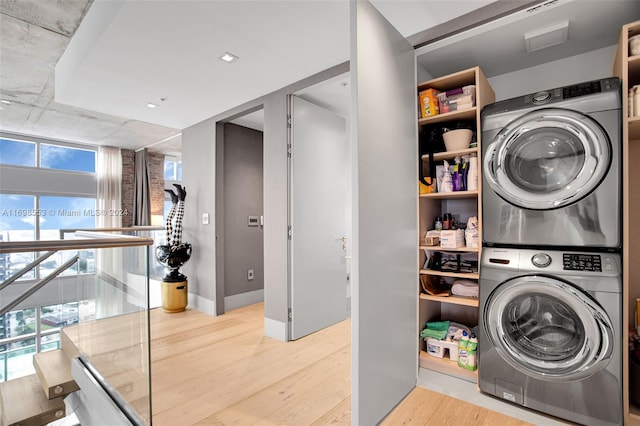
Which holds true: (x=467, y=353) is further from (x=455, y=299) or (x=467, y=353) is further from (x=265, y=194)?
(x=265, y=194)

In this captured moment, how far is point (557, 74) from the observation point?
233 centimetres

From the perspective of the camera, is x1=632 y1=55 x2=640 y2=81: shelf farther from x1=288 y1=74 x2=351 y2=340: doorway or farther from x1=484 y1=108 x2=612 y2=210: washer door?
x1=288 y1=74 x2=351 y2=340: doorway

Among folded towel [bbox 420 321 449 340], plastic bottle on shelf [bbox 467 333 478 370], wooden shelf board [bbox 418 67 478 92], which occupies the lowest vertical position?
plastic bottle on shelf [bbox 467 333 478 370]

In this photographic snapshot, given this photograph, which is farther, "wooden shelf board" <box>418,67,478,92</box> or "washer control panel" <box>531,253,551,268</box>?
"wooden shelf board" <box>418,67,478,92</box>

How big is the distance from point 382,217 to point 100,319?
6.74 ft

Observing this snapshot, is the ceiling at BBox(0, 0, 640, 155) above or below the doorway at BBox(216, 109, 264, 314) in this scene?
above

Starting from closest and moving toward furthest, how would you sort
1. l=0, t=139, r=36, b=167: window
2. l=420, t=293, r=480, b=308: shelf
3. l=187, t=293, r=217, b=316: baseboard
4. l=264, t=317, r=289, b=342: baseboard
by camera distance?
l=420, t=293, r=480, b=308: shelf, l=264, t=317, r=289, b=342: baseboard, l=187, t=293, r=217, b=316: baseboard, l=0, t=139, r=36, b=167: window

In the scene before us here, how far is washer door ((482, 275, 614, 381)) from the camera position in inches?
63.8

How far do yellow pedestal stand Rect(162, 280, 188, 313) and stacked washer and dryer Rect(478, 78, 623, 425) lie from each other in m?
3.45

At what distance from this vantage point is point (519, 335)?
1848 mm

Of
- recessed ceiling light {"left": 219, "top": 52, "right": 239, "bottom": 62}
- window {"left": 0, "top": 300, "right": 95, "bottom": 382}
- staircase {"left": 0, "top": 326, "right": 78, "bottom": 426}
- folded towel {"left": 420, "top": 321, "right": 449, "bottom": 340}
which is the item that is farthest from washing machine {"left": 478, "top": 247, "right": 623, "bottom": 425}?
staircase {"left": 0, "top": 326, "right": 78, "bottom": 426}

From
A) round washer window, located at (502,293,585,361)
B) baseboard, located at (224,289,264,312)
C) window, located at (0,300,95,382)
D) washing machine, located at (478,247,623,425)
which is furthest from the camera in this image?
baseboard, located at (224,289,264,312)

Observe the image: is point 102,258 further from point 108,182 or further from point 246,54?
point 108,182

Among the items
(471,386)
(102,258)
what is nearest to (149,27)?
(102,258)
